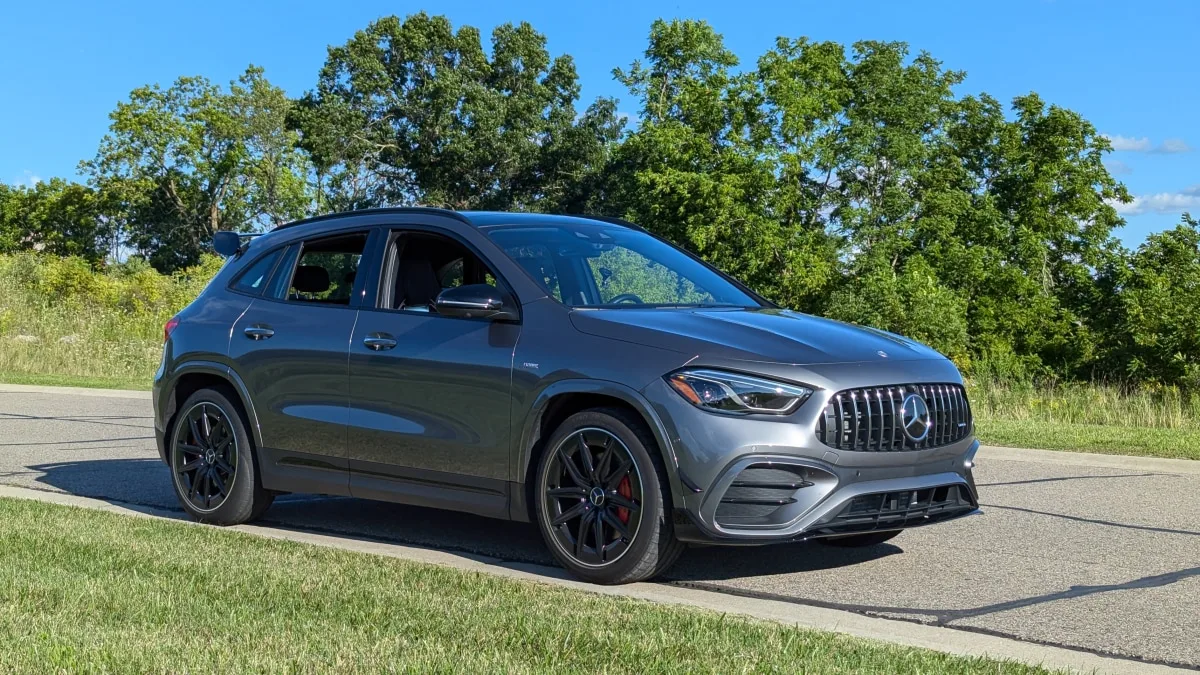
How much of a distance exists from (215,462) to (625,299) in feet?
9.41

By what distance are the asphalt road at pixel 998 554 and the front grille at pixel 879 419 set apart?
2.22 ft

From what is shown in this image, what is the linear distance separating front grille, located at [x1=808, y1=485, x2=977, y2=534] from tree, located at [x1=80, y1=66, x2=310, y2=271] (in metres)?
73.4

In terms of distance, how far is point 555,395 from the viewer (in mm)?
6273

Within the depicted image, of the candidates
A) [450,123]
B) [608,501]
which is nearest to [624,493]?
[608,501]

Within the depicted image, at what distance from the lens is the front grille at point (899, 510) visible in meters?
5.91

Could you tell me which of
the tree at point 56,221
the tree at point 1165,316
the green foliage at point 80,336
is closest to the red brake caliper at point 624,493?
the green foliage at point 80,336

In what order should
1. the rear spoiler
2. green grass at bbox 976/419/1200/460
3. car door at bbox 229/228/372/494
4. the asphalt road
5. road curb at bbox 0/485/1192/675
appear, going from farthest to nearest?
green grass at bbox 976/419/1200/460 → the rear spoiler → car door at bbox 229/228/372/494 → the asphalt road → road curb at bbox 0/485/1192/675

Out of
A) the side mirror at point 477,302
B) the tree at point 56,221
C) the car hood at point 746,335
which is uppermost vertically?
the tree at point 56,221

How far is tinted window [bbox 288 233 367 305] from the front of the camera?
7719 millimetres

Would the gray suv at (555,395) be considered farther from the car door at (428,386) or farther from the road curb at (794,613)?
the road curb at (794,613)

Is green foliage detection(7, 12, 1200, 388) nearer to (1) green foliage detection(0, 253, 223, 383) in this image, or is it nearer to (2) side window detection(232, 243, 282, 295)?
(1) green foliage detection(0, 253, 223, 383)

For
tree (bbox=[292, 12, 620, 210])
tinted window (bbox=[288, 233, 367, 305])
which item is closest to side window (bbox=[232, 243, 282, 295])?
tinted window (bbox=[288, 233, 367, 305])

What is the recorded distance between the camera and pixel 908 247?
55.3 m

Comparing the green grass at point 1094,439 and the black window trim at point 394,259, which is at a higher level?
the black window trim at point 394,259
